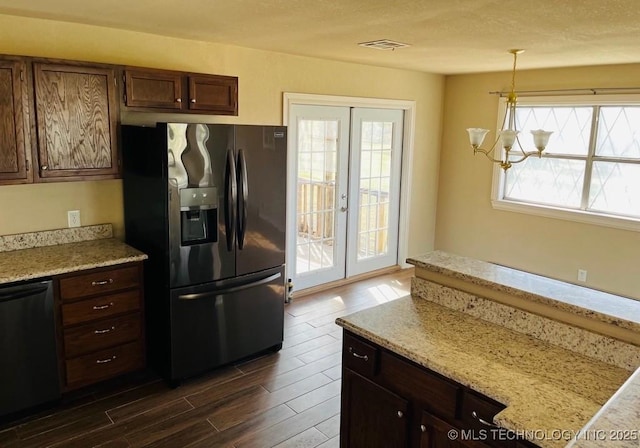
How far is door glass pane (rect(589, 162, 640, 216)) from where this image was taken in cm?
470

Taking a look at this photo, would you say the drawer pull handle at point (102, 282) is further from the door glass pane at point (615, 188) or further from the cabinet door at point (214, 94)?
the door glass pane at point (615, 188)

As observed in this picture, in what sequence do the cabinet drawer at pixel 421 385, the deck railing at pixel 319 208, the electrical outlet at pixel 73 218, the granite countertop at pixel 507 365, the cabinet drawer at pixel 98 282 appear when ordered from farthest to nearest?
the deck railing at pixel 319 208, the electrical outlet at pixel 73 218, the cabinet drawer at pixel 98 282, the cabinet drawer at pixel 421 385, the granite countertop at pixel 507 365

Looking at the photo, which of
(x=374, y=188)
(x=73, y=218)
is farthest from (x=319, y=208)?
(x=73, y=218)

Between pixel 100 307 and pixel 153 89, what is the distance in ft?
4.85

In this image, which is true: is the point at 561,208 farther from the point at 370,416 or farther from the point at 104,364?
the point at 104,364

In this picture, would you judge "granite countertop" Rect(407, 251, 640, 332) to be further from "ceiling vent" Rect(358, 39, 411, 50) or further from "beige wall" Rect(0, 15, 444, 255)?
"beige wall" Rect(0, 15, 444, 255)

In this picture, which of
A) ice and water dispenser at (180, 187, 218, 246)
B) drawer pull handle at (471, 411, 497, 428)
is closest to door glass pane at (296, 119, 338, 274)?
ice and water dispenser at (180, 187, 218, 246)

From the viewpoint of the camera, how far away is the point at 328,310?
4738mm

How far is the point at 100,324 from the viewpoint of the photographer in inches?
123

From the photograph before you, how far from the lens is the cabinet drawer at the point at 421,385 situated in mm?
1867

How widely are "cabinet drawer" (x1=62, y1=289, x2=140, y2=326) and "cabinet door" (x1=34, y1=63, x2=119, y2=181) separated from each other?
0.78m

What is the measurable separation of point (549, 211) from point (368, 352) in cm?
385

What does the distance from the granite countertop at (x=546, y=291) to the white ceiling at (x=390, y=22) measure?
1.28 meters

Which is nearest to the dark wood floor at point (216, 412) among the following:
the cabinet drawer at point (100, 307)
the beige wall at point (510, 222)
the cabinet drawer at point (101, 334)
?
the cabinet drawer at point (101, 334)
